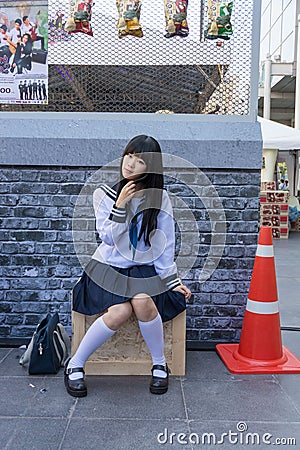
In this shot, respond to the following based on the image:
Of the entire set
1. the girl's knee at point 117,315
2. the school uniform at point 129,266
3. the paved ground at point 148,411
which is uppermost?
the school uniform at point 129,266

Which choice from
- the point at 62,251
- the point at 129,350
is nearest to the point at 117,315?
the point at 129,350

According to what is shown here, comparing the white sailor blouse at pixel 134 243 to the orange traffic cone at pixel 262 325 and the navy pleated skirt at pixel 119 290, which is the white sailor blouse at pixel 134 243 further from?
the orange traffic cone at pixel 262 325

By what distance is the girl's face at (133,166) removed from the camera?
9.93 ft

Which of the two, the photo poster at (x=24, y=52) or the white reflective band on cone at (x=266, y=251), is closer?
the white reflective band on cone at (x=266, y=251)

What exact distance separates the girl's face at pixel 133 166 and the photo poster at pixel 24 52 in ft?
3.73

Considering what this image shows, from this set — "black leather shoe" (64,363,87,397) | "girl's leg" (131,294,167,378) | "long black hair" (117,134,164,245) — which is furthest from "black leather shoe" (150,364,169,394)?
"long black hair" (117,134,164,245)

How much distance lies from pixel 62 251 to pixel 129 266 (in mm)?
842

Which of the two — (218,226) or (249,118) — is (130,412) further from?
(249,118)

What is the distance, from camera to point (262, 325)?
342cm

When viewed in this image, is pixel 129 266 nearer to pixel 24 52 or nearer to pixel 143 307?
pixel 143 307

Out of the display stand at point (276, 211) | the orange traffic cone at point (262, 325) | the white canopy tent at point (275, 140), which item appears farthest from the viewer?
the display stand at point (276, 211)

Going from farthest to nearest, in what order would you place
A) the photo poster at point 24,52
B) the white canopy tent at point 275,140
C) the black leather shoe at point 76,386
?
the white canopy tent at point 275,140, the photo poster at point 24,52, the black leather shoe at point 76,386

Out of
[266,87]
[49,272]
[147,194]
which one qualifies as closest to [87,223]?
[49,272]

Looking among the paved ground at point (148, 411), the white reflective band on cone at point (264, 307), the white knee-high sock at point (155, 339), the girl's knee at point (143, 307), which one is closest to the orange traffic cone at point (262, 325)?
the white reflective band on cone at point (264, 307)
